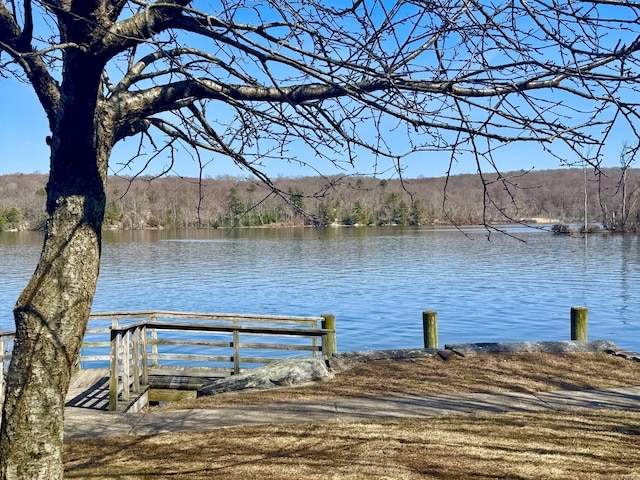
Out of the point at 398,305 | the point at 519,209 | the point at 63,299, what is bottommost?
the point at 398,305

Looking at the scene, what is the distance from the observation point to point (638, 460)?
211 inches

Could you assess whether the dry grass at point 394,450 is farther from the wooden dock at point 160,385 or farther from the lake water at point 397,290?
the lake water at point 397,290

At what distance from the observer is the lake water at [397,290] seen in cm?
2098

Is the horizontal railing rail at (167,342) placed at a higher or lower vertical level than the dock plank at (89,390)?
higher

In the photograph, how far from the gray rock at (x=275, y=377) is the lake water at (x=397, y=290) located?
30.0ft

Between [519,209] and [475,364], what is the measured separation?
6544 mm

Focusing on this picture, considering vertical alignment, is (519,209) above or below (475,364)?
above

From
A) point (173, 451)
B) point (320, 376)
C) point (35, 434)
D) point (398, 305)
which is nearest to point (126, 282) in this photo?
point (398, 305)

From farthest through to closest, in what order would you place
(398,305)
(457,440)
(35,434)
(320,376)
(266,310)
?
(398,305)
(266,310)
(320,376)
(457,440)
(35,434)

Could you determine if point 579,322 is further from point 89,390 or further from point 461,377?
point 89,390

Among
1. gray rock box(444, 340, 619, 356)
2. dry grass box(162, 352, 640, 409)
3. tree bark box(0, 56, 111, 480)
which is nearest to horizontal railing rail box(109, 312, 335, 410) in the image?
dry grass box(162, 352, 640, 409)

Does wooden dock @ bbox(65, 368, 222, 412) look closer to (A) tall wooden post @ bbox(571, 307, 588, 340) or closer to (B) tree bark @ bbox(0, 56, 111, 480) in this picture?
(B) tree bark @ bbox(0, 56, 111, 480)

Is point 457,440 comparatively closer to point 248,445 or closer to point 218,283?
point 248,445

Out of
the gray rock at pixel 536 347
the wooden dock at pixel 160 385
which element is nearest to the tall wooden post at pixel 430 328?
the gray rock at pixel 536 347
